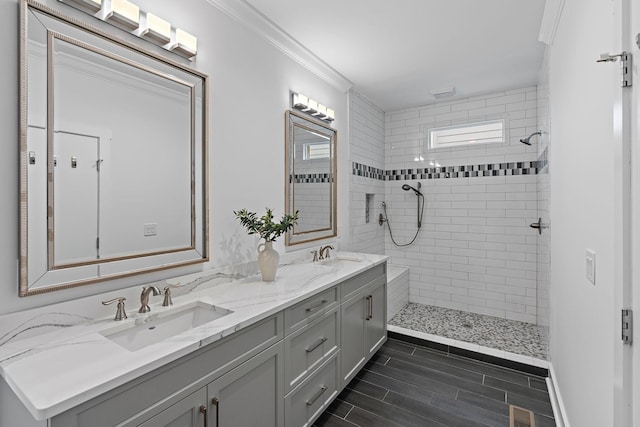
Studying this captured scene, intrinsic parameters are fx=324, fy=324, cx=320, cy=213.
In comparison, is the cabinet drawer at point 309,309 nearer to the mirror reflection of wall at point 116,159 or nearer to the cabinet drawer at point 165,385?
the cabinet drawer at point 165,385

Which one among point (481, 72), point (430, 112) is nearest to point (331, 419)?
point (481, 72)

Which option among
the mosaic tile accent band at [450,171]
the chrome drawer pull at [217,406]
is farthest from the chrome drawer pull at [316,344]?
the mosaic tile accent band at [450,171]

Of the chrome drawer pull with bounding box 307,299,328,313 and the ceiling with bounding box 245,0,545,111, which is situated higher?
the ceiling with bounding box 245,0,545,111

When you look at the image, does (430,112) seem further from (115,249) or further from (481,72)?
(115,249)

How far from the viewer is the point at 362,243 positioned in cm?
377

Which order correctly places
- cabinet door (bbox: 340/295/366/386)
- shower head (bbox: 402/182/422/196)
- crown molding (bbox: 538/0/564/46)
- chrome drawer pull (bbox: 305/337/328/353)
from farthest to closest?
shower head (bbox: 402/182/422/196) < cabinet door (bbox: 340/295/366/386) < crown molding (bbox: 538/0/564/46) < chrome drawer pull (bbox: 305/337/328/353)

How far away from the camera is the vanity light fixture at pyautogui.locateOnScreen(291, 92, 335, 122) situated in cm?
262

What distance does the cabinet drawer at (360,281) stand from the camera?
2254mm

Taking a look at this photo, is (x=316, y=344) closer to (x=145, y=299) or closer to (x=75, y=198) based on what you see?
(x=145, y=299)

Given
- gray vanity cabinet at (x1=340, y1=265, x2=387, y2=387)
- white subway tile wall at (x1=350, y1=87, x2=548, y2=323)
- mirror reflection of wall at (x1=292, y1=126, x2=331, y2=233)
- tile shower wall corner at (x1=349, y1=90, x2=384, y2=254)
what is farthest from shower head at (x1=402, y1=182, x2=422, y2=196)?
gray vanity cabinet at (x1=340, y1=265, x2=387, y2=387)

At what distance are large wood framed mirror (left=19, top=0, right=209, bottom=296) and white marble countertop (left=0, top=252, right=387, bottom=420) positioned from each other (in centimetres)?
13

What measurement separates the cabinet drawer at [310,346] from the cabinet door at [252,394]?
77mm

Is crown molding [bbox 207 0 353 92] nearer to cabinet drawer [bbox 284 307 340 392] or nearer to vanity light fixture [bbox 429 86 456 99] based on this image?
vanity light fixture [bbox 429 86 456 99]

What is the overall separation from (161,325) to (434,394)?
6.24 feet
